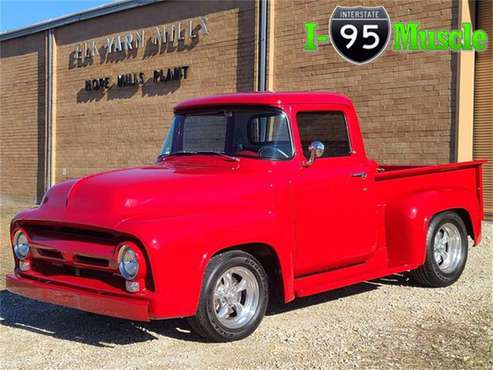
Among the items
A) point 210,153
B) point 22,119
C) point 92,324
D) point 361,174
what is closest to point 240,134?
point 210,153

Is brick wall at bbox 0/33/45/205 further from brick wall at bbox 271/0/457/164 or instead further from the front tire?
the front tire

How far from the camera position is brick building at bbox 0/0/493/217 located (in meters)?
11.4

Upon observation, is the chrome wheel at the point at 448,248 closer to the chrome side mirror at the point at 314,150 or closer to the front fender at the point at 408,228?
the front fender at the point at 408,228

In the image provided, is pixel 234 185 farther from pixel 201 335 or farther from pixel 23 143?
pixel 23 143

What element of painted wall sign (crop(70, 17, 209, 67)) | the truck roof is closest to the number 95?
painted wall sign (crop(70, 17, 209, 67))

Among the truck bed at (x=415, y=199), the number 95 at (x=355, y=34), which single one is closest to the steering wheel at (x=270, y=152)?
the truck bed at (x=415, y=199)

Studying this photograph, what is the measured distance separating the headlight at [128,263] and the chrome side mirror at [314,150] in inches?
75.6

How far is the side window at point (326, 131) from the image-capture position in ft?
19.3

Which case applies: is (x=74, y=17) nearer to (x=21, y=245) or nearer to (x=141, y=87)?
(x=141, y=87)

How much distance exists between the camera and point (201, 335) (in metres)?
5.05

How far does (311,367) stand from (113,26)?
15115 millimetres

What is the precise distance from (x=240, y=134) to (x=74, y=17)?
1473 centimetres

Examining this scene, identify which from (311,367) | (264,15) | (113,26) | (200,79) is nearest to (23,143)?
(113,26)

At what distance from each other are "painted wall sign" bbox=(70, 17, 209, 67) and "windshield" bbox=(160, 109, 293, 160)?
9.64 m
